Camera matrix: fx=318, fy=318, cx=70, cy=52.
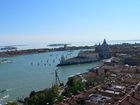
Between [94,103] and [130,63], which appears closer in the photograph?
[94,103]

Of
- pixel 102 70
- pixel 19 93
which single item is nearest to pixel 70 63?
pixel 102 70

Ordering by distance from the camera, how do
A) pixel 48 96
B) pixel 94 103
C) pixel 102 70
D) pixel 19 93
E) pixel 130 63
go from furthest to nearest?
pixel 130 63
pixel 102 70
pixel 19 93
pixel 48 96
pixel 94 103

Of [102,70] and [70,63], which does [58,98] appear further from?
[70,63]

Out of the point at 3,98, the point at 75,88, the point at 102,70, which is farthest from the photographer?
the point at 102,70

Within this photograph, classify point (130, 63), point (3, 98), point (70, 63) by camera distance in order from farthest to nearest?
point (70, 63) → point (130, 63) → point (3, 98)

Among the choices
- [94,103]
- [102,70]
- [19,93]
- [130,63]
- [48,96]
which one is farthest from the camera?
[130,63]

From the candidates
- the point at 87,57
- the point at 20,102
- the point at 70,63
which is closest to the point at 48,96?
the point at 20,102

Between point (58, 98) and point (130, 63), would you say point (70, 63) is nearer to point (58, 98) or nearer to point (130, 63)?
point (130, 63)

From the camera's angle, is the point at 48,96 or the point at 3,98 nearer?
the point at 48,96
